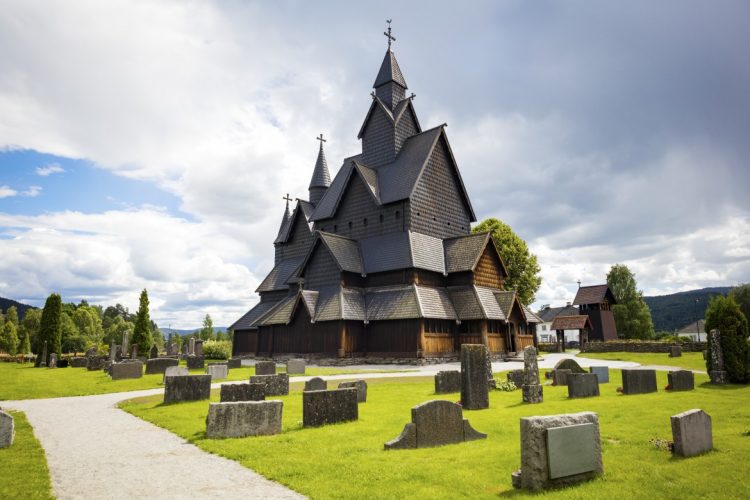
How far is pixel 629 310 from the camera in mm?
79750

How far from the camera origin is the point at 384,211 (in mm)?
37969

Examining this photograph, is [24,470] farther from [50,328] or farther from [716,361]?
[50,328]

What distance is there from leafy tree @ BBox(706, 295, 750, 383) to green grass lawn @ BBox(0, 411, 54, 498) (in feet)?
74.0

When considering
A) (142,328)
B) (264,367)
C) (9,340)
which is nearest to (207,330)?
(9,340)

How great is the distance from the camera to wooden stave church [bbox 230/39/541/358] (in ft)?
111

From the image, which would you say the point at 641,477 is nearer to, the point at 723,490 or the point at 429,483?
the point at 723,490

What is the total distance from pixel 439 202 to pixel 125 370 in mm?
25250

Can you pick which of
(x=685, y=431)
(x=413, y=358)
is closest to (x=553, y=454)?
(x=685, y=431)

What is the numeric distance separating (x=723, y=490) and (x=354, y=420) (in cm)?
783

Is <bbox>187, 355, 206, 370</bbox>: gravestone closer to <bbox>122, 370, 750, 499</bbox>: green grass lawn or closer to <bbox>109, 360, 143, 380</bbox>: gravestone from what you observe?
<bbox>109, 360, 143, 380</bbox>: gravestone

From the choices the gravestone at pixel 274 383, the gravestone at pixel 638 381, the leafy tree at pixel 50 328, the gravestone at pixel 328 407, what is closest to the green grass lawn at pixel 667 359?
the gravestone at pixel 638 381

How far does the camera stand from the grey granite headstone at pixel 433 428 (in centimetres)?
909

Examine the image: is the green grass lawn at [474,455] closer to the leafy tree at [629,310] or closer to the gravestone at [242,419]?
the gravestone at [242,419]

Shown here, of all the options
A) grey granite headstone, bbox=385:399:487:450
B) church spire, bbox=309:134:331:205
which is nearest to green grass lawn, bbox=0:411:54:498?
grey granite headstone, bbox=385:399:487:450
